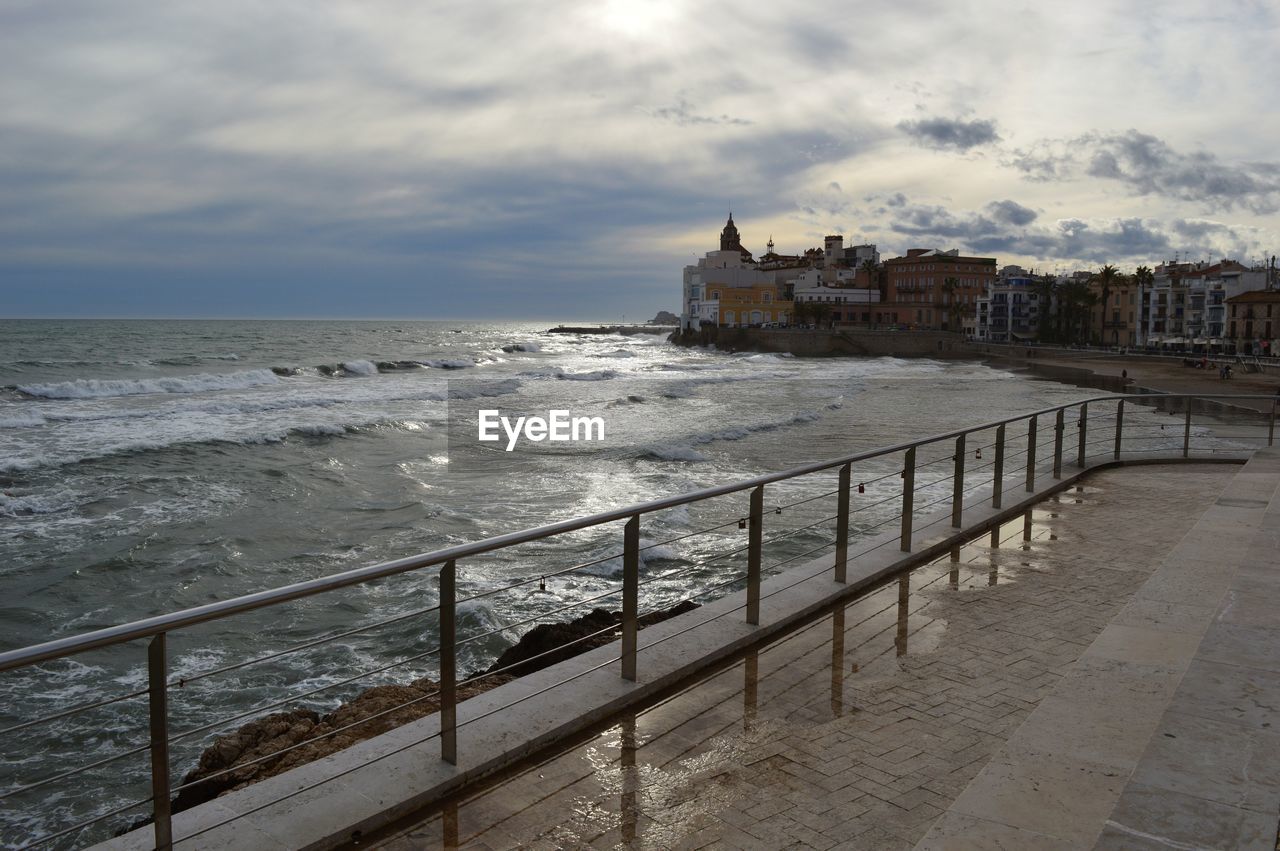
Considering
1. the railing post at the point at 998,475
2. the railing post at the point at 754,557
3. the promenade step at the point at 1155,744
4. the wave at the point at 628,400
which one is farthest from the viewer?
the wave at the point at 628,400

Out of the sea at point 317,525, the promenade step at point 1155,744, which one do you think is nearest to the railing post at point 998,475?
the sea at point 317,525

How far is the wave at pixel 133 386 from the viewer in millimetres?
38353

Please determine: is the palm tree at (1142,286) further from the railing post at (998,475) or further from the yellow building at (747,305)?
the railing post at (998,475)

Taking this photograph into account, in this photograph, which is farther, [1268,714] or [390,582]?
[390,582]

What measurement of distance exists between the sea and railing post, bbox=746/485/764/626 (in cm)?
33

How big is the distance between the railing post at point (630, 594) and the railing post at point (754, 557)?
86 centimetres

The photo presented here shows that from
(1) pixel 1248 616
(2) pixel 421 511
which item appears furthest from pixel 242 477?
(1) pixel 1248 616

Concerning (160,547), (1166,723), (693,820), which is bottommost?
(160,547)

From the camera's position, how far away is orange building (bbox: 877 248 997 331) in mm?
117750

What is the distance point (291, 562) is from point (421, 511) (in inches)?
116

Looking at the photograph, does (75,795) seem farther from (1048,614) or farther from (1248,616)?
(1248,616)

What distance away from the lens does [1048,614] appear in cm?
536

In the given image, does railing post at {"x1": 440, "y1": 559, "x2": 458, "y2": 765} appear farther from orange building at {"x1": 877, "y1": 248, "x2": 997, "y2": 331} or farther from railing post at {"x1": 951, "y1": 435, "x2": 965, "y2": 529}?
orange building at {"x1": 877, "y1": 248, "x2": 997, "y2": 331}

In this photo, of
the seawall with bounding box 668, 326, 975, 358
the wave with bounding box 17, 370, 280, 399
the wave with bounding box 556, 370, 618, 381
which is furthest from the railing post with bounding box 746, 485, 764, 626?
the seawall with bounding box 668, 326, 975, 358
